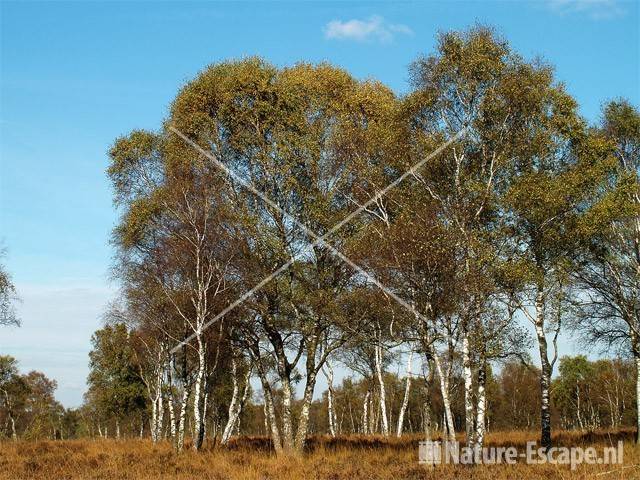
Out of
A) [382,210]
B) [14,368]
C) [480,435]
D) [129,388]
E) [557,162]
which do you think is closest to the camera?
[480,435]

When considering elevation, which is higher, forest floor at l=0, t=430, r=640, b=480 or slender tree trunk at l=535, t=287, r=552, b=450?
slender tree trunk at l=535, t=287, r=552, b=450

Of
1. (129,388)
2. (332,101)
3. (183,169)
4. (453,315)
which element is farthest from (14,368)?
(453,315)

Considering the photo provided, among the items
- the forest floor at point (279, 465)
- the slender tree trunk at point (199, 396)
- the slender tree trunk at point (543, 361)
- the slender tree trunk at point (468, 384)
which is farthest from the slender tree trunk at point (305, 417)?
the slender tree trunk at point (543, 361)

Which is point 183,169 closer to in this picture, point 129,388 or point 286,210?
point 286,210

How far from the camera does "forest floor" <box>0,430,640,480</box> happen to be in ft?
66.4

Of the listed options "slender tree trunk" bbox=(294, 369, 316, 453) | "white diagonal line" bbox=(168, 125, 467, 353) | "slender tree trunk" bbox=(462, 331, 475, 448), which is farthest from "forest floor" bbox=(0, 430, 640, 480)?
"white diagonal line" bbox=(168, 125, 467, 353)

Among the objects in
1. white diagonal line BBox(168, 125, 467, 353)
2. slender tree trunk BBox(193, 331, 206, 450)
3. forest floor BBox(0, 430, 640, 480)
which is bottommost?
forest floor BBox(0, 430, 640, 480)

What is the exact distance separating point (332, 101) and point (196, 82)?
Result: 7083 millimetres

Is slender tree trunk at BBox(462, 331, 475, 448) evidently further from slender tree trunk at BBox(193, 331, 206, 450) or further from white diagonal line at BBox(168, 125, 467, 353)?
slender tree trunk at BBox(193, 331, 206, 450)

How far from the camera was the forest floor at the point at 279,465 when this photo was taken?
797 inches

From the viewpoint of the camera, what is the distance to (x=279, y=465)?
23.8 metres

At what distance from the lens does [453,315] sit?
2442 cm

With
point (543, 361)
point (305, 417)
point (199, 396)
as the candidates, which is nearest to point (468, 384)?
point (543, 361)

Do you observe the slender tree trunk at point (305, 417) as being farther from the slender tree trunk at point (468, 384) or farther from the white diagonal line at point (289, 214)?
the slender tree trunk at point (468, 384)
